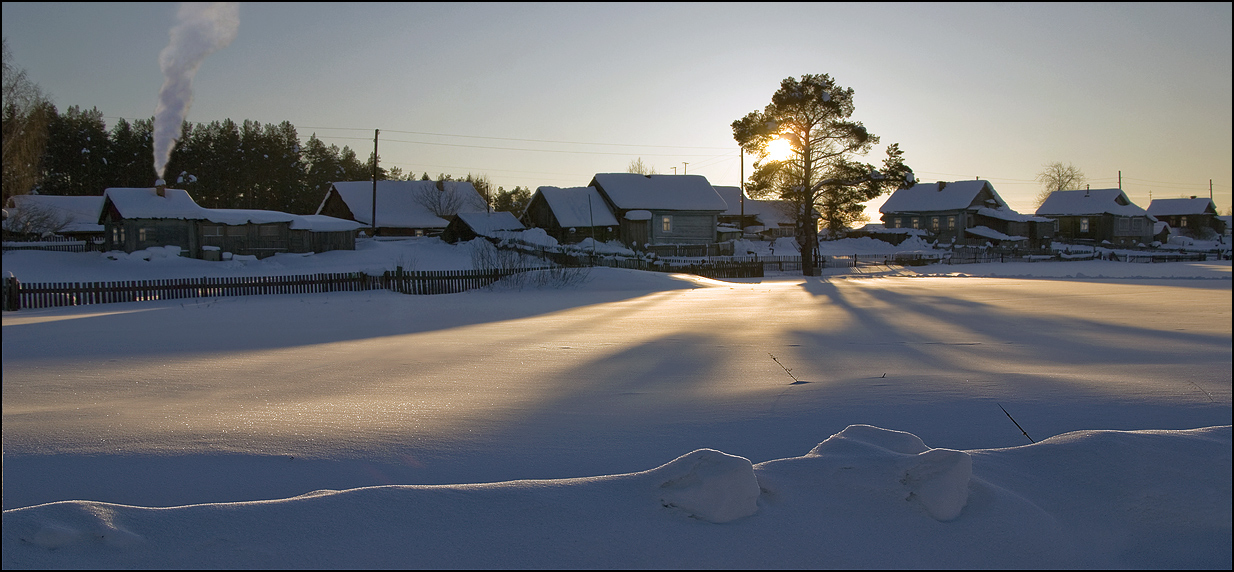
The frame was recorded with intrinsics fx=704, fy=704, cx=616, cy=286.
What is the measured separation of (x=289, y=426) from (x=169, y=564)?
285cm

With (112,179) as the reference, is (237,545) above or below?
below

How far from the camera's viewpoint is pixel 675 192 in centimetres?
5188

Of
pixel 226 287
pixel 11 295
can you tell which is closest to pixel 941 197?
pixel 226 287

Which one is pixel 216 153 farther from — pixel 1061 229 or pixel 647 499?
pixel 1061 229

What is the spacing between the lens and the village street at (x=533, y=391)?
4719mm

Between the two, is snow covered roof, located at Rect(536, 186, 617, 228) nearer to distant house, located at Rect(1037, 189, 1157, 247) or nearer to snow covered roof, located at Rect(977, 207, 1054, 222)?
snow covered roof, located at Rect(977, 207, 1054, 222)

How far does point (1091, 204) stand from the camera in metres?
73.2

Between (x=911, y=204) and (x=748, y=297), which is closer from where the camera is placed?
(x=748, y=297)

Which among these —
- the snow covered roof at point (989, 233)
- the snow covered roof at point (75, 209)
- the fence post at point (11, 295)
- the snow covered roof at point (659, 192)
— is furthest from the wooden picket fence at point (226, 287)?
the snow covered roof at point (989, 233)

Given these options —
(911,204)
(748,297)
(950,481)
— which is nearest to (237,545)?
(950,481)

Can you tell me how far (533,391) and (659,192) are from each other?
45300 mm

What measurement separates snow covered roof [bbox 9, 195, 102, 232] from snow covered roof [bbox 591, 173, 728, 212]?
1523 inches

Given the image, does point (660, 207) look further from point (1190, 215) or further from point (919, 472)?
point (1190, 215)

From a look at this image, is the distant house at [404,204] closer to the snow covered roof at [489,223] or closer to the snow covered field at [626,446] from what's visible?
the snow covered roof at [489,223]
